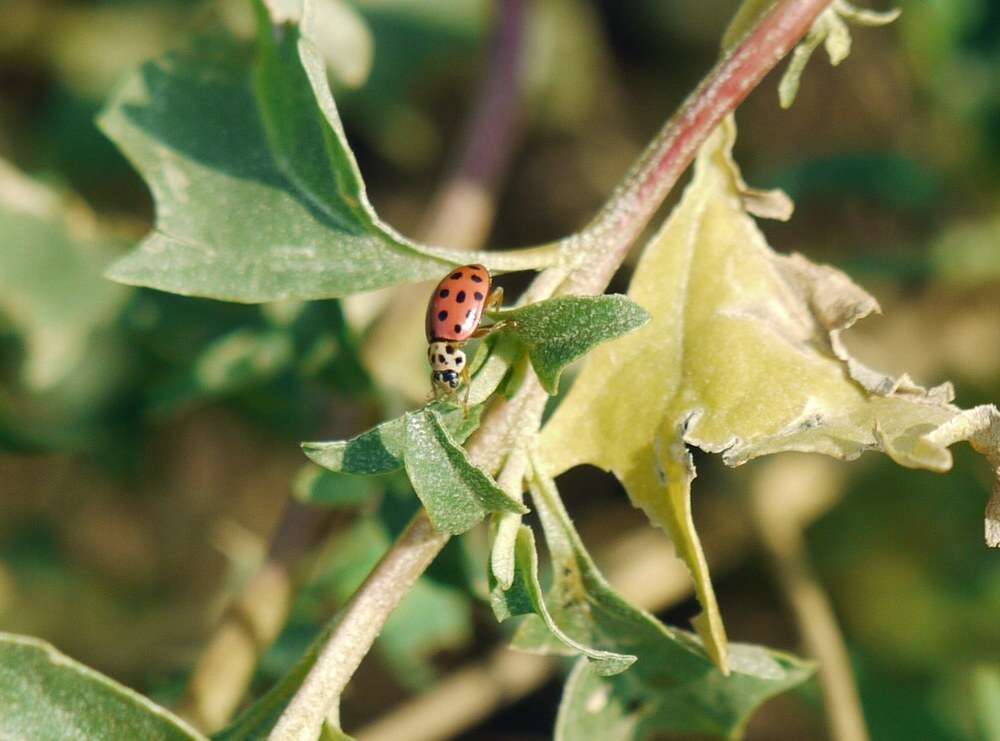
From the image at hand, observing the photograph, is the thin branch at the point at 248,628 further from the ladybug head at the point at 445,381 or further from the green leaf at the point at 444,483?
the green leaf at the point at 444,483

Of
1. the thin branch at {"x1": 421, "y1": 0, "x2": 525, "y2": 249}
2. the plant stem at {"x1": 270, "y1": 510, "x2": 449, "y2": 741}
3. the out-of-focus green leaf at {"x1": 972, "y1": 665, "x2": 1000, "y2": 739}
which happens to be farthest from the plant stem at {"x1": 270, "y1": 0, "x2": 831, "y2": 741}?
the thin branch at {"x1": 421, "y1": 0, "x2": 525, "y2": 249}

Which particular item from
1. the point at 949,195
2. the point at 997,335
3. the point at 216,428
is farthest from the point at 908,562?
the point at 216,428

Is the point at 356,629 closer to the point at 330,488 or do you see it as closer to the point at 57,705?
the point at 57,705

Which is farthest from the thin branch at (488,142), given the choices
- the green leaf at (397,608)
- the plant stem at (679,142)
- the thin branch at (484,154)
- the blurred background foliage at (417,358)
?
the plant stem at (679,142)

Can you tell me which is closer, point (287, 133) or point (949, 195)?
point (287, 133)

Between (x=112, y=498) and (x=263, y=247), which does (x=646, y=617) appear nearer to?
(x=263, y=247)
